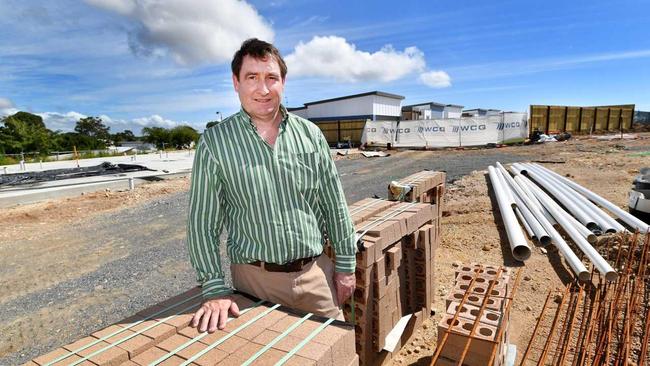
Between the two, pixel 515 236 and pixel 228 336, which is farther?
pixel 515 236

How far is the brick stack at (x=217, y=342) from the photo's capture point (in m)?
1.54

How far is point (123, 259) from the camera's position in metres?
6.15

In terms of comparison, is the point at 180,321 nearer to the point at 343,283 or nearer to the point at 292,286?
the point at 292,286

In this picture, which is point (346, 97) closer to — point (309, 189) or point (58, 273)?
point (58, 273)

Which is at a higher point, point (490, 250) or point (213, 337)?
point (213, 337)

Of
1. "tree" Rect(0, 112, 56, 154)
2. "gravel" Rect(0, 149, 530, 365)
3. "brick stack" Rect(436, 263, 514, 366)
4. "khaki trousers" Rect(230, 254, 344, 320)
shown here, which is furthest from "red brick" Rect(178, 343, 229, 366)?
"tree" Rect(0, 112, 56, 154)

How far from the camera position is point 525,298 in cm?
443

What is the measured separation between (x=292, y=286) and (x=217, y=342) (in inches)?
22.3

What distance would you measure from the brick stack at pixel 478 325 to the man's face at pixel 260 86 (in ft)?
7.08

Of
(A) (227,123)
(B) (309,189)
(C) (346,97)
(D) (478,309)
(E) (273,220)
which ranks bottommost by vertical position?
(D) (478,309)

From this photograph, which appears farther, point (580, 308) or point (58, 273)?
point (58, 273)

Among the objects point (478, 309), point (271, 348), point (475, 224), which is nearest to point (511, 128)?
point (475, 224)

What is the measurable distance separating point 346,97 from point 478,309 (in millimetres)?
35658

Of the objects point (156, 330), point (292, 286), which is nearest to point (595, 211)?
point (292, 286)
